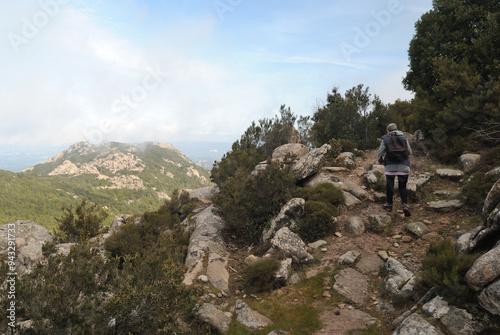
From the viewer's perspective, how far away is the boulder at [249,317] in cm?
539

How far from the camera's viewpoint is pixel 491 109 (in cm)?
1105

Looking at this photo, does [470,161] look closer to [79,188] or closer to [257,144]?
[257,144]

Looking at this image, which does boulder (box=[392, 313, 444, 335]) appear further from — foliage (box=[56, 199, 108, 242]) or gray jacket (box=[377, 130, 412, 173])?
foliage (box=[56, 199, 108, 242])

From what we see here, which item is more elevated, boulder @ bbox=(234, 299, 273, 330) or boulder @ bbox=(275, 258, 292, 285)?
boulder @ bbox=(275, 258, 292, 285)

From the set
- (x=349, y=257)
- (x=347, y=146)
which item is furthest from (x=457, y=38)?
(x=349, y=257)

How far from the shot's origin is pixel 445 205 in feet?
27.4

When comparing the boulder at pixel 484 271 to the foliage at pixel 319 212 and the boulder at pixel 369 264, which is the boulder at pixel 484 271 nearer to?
the boulder at pixel 369 264

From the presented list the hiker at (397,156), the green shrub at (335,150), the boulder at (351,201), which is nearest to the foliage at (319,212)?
the boulder at (351,201)

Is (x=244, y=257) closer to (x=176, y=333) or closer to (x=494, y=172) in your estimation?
(x=176, y=333)

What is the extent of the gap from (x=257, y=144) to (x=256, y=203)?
44.6ft

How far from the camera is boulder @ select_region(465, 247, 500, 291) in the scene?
11.3 ft

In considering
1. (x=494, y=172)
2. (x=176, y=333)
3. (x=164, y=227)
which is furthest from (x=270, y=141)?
(x=176, y=333)

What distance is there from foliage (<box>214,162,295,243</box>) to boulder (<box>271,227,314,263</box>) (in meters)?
2.37

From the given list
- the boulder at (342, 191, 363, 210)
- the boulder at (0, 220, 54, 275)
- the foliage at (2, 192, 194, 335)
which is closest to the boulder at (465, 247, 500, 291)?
the foliage at (2, 192, 194, 335)
